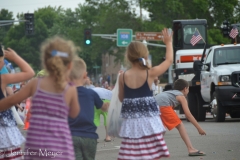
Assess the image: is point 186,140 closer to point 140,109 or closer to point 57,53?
point 140,109

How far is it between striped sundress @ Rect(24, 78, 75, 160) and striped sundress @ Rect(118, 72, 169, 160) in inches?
56.8

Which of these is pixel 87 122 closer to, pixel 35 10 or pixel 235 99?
pixel 235 99

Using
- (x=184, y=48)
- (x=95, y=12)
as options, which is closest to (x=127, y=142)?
(x=184, y=48)

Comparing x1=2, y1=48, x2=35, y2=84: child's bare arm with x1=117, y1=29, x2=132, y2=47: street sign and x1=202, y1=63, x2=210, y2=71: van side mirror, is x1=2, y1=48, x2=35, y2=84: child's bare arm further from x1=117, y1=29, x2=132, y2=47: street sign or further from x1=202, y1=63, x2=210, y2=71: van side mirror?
x1=117, y1=29, x2=132, y2=47: street sign

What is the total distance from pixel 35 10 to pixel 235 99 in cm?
11044

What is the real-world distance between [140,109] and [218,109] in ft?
44.8

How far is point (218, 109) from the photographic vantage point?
65.8ft

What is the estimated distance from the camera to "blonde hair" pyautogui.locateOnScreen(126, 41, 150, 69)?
21.8 ft

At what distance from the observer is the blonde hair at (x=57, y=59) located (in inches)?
195

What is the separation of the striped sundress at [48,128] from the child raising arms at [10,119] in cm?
98

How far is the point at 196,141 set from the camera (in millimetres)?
13969

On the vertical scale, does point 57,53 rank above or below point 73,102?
above

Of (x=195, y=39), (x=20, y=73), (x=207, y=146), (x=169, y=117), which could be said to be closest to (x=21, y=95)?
(x=20, y=73)

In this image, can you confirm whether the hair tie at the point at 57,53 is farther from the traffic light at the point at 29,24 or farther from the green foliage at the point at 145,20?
the green foliage at the point at 145,20
